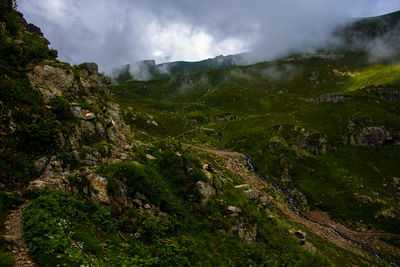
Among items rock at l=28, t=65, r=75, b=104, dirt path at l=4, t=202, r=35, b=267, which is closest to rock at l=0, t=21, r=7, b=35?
rock at l=28, t=65, r=75, b=104

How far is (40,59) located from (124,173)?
1412cm

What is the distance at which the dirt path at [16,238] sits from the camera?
22.8 ft

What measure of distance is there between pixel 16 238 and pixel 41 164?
5.31 m

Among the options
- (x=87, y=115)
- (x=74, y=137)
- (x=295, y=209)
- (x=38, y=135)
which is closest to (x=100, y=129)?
(x=87, y=115)

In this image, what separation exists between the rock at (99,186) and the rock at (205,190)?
7730 millimetres

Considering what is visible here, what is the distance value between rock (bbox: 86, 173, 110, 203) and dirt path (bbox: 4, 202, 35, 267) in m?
3.49

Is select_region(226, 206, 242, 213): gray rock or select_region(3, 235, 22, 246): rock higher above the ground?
select_region(3, 235, 22, 246): rock

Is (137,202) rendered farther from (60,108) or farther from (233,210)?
(60,108)

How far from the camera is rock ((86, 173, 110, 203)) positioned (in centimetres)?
1179

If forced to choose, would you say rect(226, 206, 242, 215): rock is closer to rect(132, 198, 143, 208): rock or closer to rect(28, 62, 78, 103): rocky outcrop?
rect(132, 198, 143, 208): rock

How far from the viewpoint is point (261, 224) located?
62.3 feet

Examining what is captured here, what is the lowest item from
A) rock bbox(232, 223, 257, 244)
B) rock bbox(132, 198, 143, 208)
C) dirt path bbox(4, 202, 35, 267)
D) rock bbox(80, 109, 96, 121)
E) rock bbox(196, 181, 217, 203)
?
rock bbox(232, 223, 257, 244)

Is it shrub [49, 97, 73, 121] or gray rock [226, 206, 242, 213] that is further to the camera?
gray rock [226, 206, 242, 213]

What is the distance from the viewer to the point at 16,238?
762 cm
